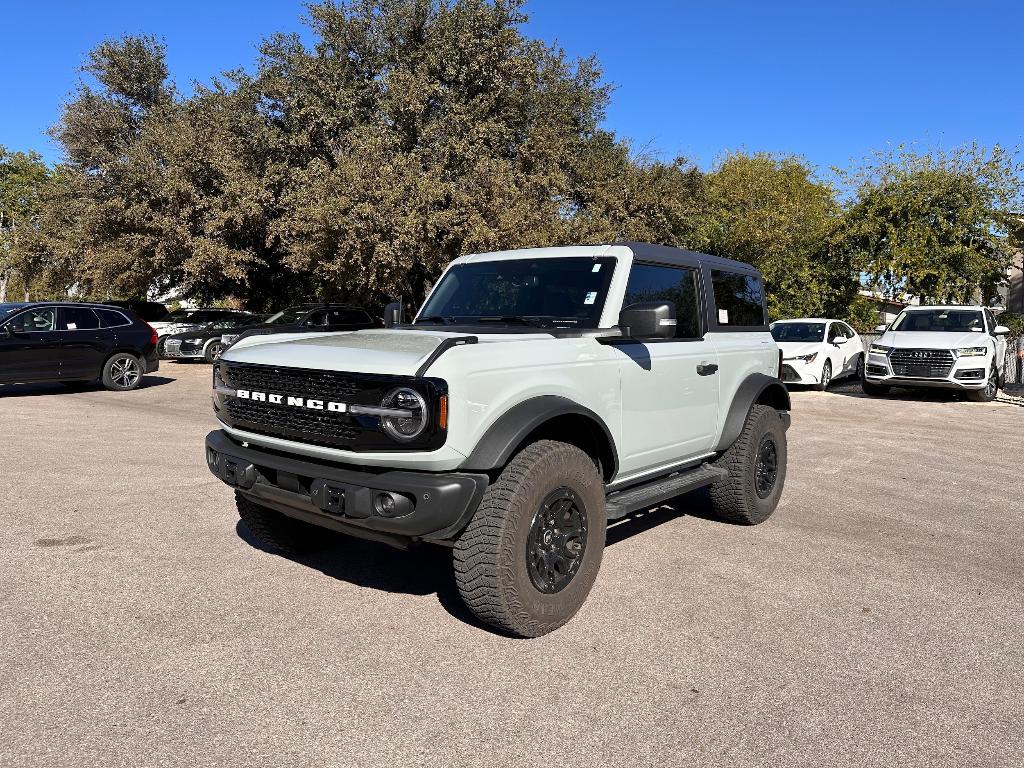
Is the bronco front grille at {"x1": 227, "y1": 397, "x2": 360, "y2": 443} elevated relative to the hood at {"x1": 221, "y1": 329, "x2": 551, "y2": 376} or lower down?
lower down

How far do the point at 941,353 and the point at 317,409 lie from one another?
1368 cm

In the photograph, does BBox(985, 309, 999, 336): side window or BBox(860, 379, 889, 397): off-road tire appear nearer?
BBox(985, 309, 999, 336): side window

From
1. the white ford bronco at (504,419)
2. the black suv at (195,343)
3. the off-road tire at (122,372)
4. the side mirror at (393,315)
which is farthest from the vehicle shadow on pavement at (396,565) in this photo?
the black suv at (195,343)

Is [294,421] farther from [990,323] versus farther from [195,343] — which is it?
[195,343]

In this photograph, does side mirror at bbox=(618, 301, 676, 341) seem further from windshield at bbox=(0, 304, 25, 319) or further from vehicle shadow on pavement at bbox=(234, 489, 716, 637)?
windshield at bbox=(0, 304, 25, 319)

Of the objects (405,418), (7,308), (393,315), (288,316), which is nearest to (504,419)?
(405,418)

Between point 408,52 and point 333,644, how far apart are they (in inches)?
780

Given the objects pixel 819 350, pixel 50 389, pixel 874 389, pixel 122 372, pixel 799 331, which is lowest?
pixel 874 389

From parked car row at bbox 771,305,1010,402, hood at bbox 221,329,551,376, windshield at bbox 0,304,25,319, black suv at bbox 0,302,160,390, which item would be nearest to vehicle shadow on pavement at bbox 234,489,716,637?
hood at bbox 221,329,551,376

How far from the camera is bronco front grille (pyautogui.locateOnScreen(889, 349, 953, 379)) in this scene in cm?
1373

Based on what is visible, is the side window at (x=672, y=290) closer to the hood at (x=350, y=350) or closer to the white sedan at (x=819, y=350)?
the hood at (x=350, y=350)

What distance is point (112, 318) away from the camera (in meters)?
13.8

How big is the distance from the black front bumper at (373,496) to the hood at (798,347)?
14.1 m

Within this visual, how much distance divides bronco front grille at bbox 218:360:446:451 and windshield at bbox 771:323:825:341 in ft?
48.9
